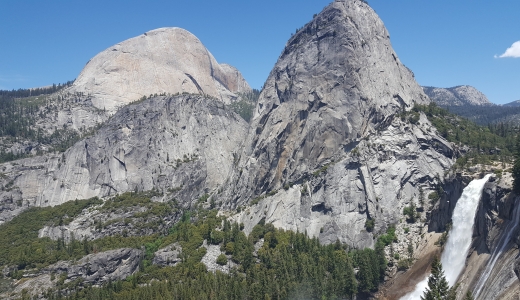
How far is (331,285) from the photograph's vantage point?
97312 millimetres

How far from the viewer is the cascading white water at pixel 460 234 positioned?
8995 centimetres

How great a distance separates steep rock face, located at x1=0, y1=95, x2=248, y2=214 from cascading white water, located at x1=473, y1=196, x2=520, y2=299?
11598 centimetres

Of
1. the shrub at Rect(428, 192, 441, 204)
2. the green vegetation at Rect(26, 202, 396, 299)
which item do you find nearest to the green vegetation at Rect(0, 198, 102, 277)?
the green vegetation at Rect(26, 202, 396, 299)

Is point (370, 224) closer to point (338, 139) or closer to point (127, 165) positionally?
point (338, 139)

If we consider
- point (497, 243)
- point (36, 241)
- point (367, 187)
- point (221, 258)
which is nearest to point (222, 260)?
point (221, 258)

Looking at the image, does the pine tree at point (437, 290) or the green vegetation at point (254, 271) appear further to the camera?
the green vegetation at point (254, 271)

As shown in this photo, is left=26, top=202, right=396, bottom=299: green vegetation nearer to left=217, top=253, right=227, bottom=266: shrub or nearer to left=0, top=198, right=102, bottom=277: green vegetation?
left=217, top=253, right=227, bottom=266: shrub

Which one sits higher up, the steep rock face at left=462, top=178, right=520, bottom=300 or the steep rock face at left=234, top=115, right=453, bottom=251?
the steep rock face at left=234, top=115, right=453, bottom=251

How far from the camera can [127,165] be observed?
182m

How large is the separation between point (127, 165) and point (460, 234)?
128909 millimetres

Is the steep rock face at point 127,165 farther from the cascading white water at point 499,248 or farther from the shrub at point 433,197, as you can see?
the cascading white water at point 499,248

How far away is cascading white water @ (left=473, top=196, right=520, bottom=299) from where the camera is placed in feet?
246

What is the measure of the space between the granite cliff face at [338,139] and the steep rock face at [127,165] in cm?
2144

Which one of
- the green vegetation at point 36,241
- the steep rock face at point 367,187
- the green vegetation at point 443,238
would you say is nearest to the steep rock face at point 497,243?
the green vegetation at point 443,238
